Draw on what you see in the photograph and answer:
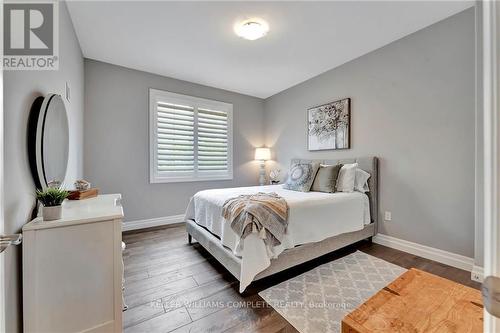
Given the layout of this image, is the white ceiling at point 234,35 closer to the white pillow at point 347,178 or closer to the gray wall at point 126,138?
the gray wall at point 126,138

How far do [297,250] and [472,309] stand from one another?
1.29m

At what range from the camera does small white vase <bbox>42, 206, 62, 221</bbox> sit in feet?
3.83

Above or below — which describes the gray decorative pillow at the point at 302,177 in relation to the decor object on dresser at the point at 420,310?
above

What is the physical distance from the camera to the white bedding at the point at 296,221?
5.86ft

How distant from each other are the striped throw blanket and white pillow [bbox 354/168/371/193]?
1.35 meters

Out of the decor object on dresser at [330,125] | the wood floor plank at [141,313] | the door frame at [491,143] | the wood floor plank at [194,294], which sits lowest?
the wood floor plank at [141,313]

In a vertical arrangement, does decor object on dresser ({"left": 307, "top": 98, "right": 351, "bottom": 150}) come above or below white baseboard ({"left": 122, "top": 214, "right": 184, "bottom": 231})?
above

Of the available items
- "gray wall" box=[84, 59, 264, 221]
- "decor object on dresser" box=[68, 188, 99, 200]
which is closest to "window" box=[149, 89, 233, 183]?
"gray wall" box=[84, 59, 264, 221]

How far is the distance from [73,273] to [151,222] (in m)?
2.59

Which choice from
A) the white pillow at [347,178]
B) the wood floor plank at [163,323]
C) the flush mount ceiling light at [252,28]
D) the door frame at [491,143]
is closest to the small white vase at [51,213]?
the wood floor plank at [163,323]

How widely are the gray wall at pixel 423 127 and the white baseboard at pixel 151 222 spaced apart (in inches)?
120

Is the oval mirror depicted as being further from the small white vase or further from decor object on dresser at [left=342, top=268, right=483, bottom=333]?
decor object on dresser at [left=342, top=268, right=483, bottom=333]

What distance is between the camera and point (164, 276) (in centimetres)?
214

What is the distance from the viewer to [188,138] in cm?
402
